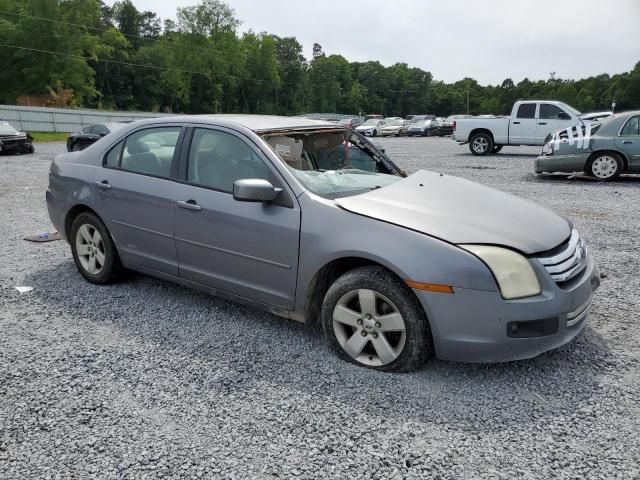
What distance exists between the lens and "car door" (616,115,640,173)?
1112 cm

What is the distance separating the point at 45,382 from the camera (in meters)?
3.13

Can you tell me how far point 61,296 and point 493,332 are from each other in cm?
360

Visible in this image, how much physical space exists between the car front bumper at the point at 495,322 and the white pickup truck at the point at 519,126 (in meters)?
16.1

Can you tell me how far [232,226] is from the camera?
3664mm

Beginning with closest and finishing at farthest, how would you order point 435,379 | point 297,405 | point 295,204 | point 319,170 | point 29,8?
point 297,405 < point 435,379 < point 295,204 < point 319,170 < point 29,8

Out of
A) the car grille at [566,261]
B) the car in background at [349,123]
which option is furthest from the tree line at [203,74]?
the car grille at [566,261]

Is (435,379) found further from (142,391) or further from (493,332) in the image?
(142,391)

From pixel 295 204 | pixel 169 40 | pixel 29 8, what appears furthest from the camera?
pixel 169 40

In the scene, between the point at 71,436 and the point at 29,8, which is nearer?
the point at 71,436

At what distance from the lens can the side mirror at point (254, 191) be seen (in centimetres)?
340

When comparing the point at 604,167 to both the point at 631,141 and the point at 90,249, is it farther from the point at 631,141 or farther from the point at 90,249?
the point at 90,249

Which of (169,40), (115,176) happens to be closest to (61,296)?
(115,176)

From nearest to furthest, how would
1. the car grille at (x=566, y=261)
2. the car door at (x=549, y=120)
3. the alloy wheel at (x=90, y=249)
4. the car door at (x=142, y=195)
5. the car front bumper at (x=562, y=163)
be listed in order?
the car grille at (x=566, y=261), the car door at (x=142, y=195), the alloy wheel at (x=90, y=249), the car front bumper at (x=562, y=163), the car door at (x=549, y=120)

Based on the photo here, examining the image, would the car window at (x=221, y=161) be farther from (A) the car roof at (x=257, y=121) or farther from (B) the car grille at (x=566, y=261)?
(B) the car grille at (x=566, y=261)
